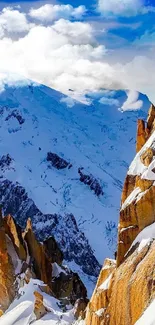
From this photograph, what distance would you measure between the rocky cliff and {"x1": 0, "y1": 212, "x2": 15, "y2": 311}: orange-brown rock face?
31314 millimetres

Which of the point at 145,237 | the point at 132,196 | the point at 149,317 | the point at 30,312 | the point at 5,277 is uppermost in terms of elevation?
the point at 5,277

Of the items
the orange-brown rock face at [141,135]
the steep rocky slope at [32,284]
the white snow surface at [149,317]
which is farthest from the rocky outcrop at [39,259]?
the white snow surface at [149,317]

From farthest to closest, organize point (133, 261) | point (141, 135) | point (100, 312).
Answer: point (141, 135), point (100, 312), point (133, 261)

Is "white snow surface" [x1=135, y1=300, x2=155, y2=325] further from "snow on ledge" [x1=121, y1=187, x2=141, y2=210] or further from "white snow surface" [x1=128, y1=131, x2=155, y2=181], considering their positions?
"white snow surface" [x1=128, y1=131, x2=155, y2=181]

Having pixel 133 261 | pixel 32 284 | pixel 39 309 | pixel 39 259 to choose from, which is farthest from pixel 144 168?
pixel 39 259

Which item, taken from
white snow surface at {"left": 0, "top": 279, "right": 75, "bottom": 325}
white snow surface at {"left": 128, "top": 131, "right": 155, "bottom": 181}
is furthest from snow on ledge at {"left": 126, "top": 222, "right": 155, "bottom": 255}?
white snow surface at {"left": 0, "top": 279, "right": 75, "bottom": 325}

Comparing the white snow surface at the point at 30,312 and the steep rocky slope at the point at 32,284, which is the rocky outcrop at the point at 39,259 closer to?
the steep rocky slope at the point at 32,284

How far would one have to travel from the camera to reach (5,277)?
6150 cm

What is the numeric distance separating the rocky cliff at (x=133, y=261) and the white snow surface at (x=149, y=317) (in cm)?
77

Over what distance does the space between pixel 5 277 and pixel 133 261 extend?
3782 cm

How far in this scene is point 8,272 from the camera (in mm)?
62312

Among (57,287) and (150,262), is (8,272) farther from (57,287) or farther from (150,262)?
(150,262)

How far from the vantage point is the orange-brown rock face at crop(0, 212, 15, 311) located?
59.7 m

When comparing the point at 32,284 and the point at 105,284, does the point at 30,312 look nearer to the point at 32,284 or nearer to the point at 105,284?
the point at 32,284
